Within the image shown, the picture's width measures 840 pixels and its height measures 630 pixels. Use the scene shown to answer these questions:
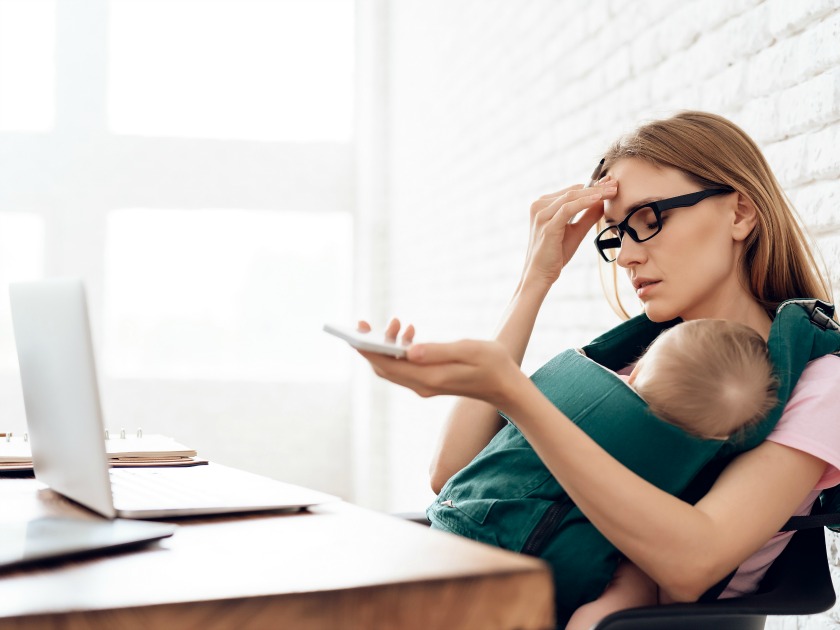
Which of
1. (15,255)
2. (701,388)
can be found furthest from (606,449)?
(15,255)

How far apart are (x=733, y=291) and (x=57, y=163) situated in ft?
15.8

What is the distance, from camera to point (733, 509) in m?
1.11

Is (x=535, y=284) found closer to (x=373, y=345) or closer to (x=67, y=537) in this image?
(x=373, y=345)

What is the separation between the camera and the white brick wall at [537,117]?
164 centimetres

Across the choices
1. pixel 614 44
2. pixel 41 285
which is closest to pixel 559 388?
pixel 41 285

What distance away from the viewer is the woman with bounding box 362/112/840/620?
1.09m

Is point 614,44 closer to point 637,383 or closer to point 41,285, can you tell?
point 637,383

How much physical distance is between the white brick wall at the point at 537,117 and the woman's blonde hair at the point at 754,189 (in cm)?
14

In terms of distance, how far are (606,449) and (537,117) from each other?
1.94m

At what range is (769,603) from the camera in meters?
1.07

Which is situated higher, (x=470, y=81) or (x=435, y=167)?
(x=470, y=81)

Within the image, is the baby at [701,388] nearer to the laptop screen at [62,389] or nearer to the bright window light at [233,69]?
the laptop screen at [62,389]

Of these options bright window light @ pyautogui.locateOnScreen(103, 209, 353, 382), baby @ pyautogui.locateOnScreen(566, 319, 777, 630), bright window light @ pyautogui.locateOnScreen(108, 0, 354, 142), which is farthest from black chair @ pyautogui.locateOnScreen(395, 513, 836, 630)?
bright window light @ pyautogui.locateOnScreen(108, 0, 354, 142)

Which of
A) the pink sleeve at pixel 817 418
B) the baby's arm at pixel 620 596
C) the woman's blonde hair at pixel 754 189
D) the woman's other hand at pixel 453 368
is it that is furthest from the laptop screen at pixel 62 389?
the woman's blonde hair at pixel 754 189
